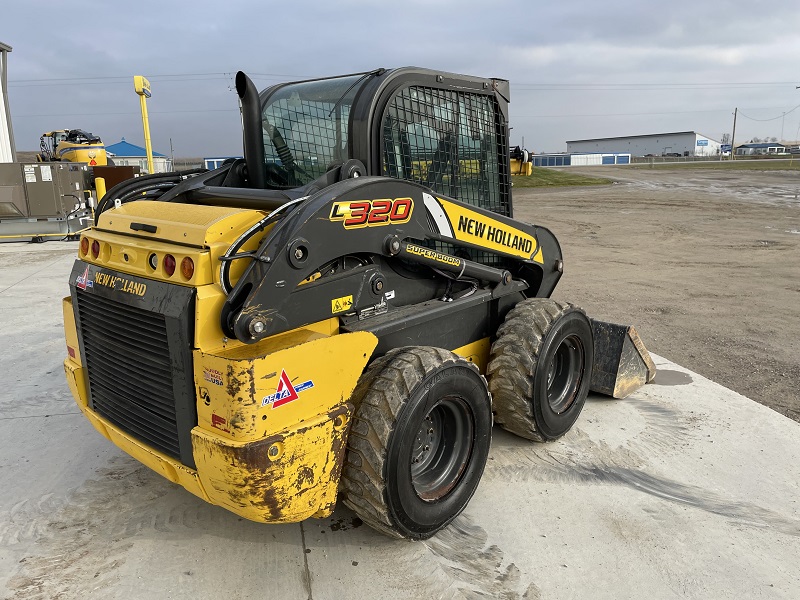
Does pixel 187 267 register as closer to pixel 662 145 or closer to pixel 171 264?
pixel 171 264

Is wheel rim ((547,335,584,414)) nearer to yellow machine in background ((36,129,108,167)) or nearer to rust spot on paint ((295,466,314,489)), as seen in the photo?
rust spot on paint ((295,466,314,489))

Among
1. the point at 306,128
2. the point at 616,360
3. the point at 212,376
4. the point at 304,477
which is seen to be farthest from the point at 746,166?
the point at 212,376

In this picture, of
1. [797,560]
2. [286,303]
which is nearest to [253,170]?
[286,303]

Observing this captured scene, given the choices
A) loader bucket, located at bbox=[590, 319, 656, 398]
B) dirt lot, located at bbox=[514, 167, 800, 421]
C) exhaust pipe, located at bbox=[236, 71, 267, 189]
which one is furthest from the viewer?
dirt lot, located at bbox=[514, 167, 800, 421]

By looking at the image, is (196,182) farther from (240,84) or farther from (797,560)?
(797,560)

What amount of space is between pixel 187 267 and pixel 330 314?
2.19ft

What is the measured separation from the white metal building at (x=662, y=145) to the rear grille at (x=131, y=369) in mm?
Answer: 125199

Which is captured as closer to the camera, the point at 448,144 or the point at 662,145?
the point at 448,144

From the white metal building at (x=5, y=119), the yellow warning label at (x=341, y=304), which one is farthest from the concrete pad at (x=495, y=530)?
the white metal building at (x=5, y=119)

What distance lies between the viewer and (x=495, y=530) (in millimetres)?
3268

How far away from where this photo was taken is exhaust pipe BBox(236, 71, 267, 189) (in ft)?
11.3

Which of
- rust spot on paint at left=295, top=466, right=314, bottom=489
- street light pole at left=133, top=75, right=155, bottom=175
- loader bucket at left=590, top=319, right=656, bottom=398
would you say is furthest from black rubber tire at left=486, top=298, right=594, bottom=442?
street light pole at left=133, top=75, right=155, bottom=175

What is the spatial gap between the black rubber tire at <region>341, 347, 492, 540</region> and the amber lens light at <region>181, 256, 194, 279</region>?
3.11ft

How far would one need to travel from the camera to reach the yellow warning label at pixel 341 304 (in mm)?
2912
